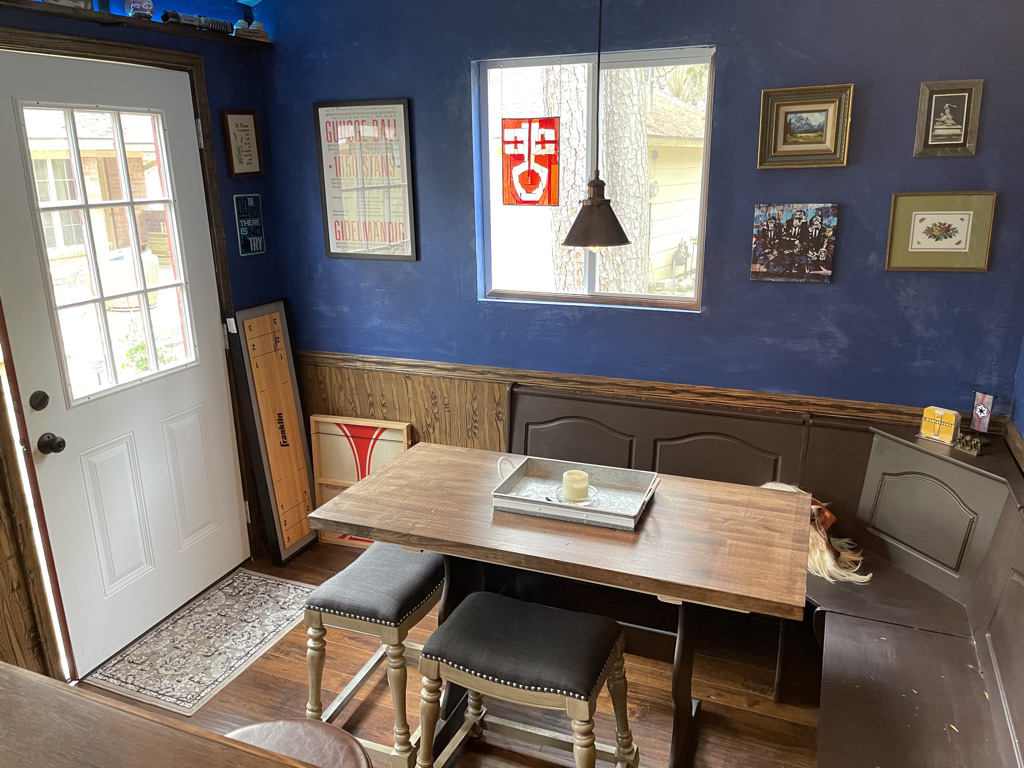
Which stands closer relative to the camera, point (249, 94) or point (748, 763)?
point (748, 763)

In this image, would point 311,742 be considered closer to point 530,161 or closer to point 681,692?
point 681,692

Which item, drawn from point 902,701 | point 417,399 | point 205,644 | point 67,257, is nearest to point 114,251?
point 67,257

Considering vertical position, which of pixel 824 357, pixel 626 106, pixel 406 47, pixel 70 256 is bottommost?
pixel 824 357

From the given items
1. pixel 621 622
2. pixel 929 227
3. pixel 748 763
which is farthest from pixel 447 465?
pixel 929 227

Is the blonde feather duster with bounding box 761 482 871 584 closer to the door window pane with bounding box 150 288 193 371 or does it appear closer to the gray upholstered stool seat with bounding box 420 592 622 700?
the gray upholstered stool seat with bounding box 420 592 622 700

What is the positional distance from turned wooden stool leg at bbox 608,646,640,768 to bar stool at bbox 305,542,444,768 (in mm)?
655

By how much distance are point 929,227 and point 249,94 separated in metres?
3.04

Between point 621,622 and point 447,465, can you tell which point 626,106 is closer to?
point 447,465

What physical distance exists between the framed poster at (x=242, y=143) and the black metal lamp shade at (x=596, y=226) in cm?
203

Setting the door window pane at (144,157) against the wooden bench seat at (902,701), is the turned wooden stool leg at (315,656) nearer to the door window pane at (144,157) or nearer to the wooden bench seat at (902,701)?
the wooden bench seat at (902,701)

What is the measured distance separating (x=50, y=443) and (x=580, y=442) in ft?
6.82

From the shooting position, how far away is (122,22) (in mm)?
2811

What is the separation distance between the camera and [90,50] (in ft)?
9.03

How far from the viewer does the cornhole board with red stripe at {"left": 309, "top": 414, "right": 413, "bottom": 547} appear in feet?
12.6
